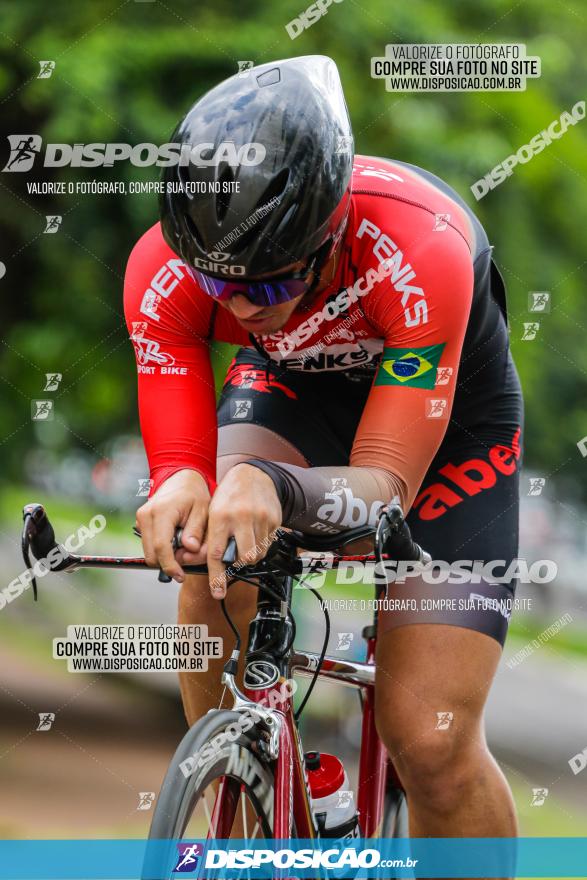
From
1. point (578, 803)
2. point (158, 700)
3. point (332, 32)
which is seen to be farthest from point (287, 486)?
point (158, 700)

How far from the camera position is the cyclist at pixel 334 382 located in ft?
7.16

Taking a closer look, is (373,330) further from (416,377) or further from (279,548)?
(279,548)

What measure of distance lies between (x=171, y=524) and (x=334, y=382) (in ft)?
3.49

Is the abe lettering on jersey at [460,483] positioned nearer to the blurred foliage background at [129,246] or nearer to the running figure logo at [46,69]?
the blurred foliage background at [129,246]

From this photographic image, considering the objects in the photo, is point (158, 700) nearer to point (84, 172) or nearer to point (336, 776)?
point (84, 172)

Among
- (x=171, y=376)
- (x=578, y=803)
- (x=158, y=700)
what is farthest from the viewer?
(x=158, y=700)

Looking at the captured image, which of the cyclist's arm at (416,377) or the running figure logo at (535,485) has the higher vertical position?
the running figure logo at (535,485)

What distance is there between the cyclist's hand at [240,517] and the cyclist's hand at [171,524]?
7cm

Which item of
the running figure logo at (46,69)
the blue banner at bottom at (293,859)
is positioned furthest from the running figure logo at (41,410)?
the blue banner at bottom at (293,859)

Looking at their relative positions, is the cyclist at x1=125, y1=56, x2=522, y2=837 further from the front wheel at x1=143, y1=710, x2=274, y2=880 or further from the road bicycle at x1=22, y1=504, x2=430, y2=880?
the front wheel at x1=143, y1=710, x2=274, y2=880

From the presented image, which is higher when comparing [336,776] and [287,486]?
[287,486]

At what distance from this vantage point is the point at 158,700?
25.6 feet

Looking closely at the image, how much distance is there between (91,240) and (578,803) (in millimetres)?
4032

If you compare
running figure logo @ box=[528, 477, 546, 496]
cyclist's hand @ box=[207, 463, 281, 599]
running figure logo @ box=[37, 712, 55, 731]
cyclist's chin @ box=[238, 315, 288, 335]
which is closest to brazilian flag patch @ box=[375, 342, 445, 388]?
cyclist's chin @ box=[238, 315, 288, 335]
